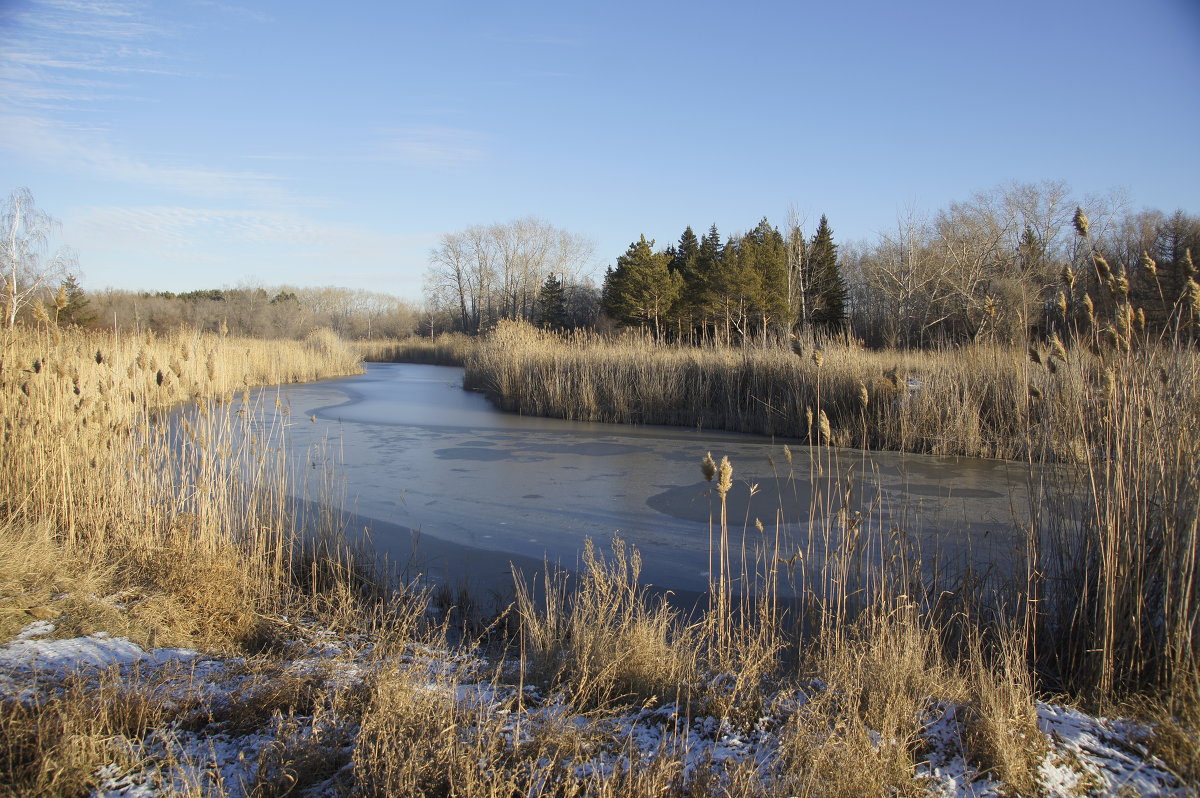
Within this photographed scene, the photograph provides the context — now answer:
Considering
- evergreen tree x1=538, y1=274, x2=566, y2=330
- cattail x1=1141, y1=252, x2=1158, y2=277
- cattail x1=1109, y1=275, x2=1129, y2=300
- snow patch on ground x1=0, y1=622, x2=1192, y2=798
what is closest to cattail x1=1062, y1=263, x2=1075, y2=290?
cattail x1=1109, y1=275, x2=1129, y2=300

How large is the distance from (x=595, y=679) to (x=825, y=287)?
30622 millimetres

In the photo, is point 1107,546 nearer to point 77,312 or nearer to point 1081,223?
point 1081,223

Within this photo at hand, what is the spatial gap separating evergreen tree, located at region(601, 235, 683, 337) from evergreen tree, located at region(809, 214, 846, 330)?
6.52m

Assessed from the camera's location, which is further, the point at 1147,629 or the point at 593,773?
the point at 1147,629

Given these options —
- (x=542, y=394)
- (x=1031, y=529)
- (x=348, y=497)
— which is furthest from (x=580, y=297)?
(x=1031, y=529)

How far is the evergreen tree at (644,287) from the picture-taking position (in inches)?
1033

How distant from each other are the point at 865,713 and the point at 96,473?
4.44 m

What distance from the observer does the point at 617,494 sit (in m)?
6.76

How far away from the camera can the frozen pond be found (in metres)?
4.58

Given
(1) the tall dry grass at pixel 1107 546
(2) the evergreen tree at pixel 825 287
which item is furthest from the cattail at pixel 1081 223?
(2) the evergreen tree at pixel 825 287

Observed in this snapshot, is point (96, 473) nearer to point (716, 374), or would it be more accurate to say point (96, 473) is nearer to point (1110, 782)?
point (1110, 782)

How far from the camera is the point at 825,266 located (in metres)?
30.2

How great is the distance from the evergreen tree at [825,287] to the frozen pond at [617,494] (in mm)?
20785

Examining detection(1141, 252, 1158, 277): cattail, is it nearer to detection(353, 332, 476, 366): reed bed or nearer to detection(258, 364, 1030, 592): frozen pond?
detection(258, 364, 1030, 592): frozen pond
